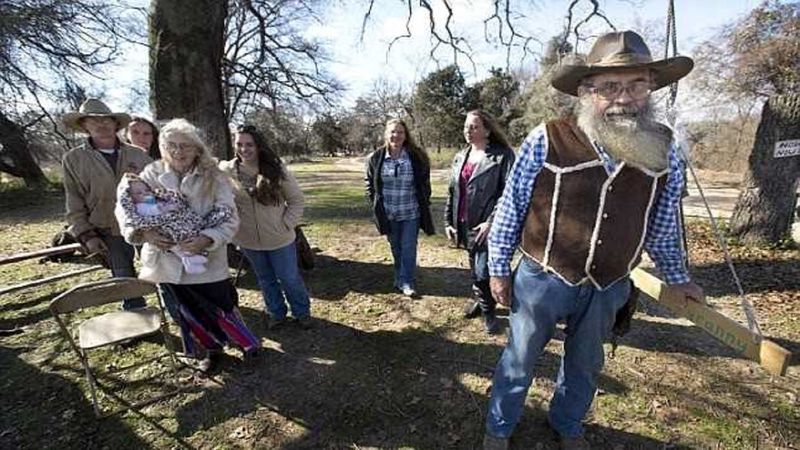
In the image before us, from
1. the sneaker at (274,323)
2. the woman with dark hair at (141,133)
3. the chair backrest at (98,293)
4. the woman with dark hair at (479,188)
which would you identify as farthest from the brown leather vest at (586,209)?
the woman with dark hair at (141,133)

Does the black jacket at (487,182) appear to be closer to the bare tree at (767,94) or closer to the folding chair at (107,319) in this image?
the folding chair at (107,319)

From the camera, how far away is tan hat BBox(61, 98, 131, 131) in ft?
10.6

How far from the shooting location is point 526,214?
1954 mm

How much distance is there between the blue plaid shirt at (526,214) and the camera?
1.85 meters

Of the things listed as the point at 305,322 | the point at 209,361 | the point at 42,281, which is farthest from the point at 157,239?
the point at 42,281

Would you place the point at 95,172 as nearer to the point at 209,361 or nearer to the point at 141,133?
the point at 141,133

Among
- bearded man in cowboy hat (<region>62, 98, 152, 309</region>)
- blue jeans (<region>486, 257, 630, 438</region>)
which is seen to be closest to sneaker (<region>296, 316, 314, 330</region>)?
bearded man in cowboy hat (<region>62, 98, 152, 309</region>)

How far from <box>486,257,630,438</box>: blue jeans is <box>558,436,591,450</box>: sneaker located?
9 centimetres

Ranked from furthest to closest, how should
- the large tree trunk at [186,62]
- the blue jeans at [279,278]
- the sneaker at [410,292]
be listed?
the large tree trunk at [186,62], the sneaker at [410,292], the blue jeans at [279,278]

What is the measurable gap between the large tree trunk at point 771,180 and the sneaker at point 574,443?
187 inches

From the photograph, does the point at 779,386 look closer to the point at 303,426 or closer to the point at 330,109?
the point at 303,426

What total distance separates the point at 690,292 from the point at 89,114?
4.03 metres

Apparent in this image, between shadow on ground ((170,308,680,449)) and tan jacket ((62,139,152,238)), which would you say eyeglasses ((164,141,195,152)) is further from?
shadow on ground ((170,308,680,449))

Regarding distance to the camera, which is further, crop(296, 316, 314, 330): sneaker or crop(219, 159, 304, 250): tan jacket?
crop(296, 316, 314, 330): sneaker
